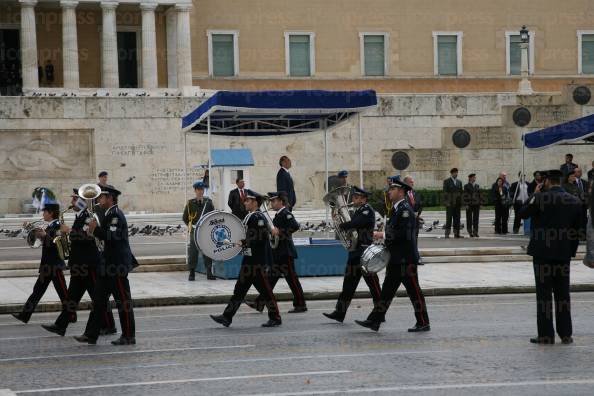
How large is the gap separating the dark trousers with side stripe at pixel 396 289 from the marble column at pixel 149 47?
1808 inches

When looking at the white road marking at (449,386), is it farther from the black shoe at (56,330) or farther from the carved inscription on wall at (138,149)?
the carved inscription on wall at (138,149)

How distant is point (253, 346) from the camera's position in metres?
14.7

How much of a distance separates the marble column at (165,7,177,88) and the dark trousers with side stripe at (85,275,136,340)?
1873 inches

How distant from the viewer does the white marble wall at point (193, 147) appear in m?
47.1

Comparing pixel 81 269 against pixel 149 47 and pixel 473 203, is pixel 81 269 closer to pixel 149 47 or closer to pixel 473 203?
pixel 473 203

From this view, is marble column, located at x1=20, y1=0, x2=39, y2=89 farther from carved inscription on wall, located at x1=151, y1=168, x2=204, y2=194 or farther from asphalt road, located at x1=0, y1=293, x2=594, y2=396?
asphalt road, located at x1=0, y1=293, x2=594, y2=396

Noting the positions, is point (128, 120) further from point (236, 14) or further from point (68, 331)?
point (68, 331)

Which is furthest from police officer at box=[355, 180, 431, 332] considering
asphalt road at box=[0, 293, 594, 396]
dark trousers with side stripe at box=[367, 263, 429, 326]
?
asphalt road at box=[0, 293, 594, 396]

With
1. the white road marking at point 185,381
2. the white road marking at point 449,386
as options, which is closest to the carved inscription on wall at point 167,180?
the white road marking at point 185,381

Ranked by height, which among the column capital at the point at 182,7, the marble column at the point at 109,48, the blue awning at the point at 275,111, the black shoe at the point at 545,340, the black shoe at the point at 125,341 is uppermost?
the column capital at the point at 182,7

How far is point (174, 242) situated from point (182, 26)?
3164 centimetres

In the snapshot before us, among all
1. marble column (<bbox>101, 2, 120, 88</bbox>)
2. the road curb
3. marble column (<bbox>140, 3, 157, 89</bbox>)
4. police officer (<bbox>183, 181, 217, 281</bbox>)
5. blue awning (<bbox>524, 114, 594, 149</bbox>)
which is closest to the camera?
the road curb

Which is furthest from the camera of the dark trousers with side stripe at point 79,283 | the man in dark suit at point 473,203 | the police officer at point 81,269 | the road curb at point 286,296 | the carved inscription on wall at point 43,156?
the carved inscription on wall at point 43,156

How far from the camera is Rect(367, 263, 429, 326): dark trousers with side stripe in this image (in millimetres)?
15852
